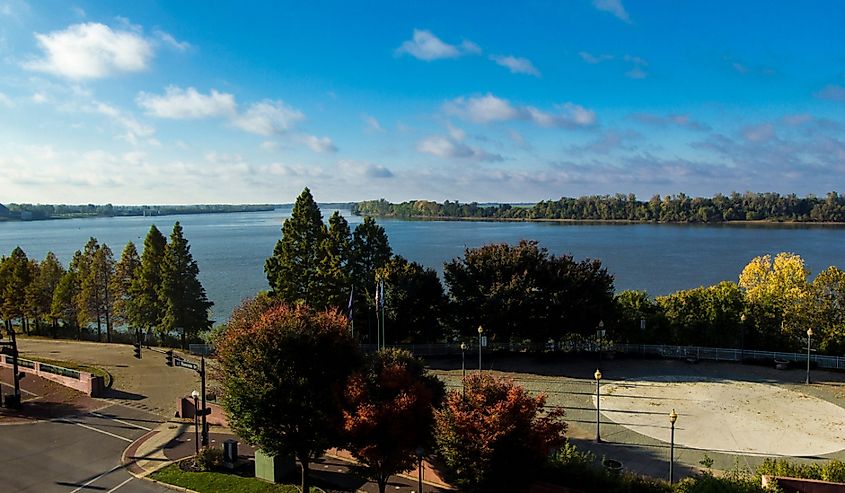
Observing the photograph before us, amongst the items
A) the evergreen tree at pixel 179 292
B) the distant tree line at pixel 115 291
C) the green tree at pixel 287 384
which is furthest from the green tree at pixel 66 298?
the green tree at pixel 287 384

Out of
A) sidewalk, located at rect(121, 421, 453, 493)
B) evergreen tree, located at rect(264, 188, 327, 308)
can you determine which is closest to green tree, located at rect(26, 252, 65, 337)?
evergreen tree, located at rect(264, 188, 327, 308)

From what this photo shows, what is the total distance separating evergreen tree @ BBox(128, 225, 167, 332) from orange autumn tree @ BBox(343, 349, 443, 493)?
95.7ft

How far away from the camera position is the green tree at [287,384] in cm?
1686

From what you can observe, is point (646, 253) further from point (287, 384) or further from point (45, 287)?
point (287, 384)

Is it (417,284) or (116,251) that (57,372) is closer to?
(417,284)

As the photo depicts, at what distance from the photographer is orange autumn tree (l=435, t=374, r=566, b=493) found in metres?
14.4

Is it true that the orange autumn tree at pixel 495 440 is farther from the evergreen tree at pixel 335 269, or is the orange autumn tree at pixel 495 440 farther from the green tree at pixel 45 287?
the green tree at pixel 45 287

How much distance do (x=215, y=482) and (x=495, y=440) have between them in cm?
992

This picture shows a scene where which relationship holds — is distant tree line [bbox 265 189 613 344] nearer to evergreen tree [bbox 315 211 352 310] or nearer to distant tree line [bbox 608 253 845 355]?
evergreen tree [bbox 315 211 352 310]

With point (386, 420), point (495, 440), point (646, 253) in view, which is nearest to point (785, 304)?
point (495, 440)

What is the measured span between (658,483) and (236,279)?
2618 inches

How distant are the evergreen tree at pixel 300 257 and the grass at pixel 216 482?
1858 cm

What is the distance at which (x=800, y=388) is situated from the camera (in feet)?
88.7

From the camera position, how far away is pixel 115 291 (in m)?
44.4
